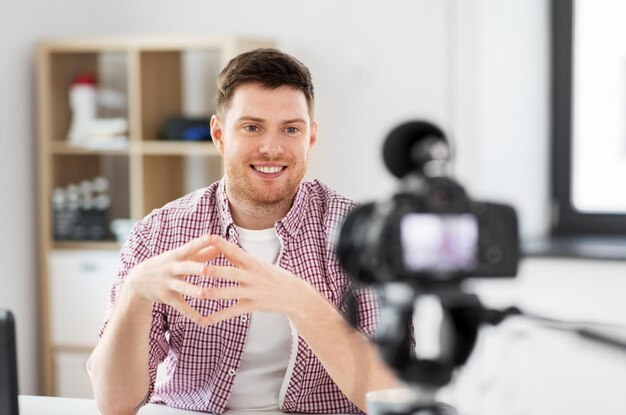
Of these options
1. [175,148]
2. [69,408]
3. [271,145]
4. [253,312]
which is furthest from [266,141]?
[175,148]

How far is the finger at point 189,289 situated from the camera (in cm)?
149

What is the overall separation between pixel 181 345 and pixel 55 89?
2.21 meters

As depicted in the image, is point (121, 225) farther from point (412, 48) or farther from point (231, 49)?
point (412, 48)

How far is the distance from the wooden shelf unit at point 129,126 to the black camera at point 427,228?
2688 mm

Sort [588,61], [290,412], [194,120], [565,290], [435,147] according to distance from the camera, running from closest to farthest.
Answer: [435,147] < [290,412] < [565,290] < [588,61] < [194,120]

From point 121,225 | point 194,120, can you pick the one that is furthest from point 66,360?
point 194,120

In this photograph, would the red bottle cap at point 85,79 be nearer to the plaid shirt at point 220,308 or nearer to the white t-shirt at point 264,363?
the plaid shirt at point 220,308

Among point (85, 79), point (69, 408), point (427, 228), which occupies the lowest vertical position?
point (69, 408)

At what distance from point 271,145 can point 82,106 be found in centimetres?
216

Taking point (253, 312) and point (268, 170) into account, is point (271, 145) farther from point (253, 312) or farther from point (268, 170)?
point (253, 312)

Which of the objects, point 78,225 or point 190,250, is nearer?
point 190,250

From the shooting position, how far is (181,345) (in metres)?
1.91

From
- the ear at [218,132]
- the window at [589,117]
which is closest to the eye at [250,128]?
the ear at [218,132]

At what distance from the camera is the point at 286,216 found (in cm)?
195
